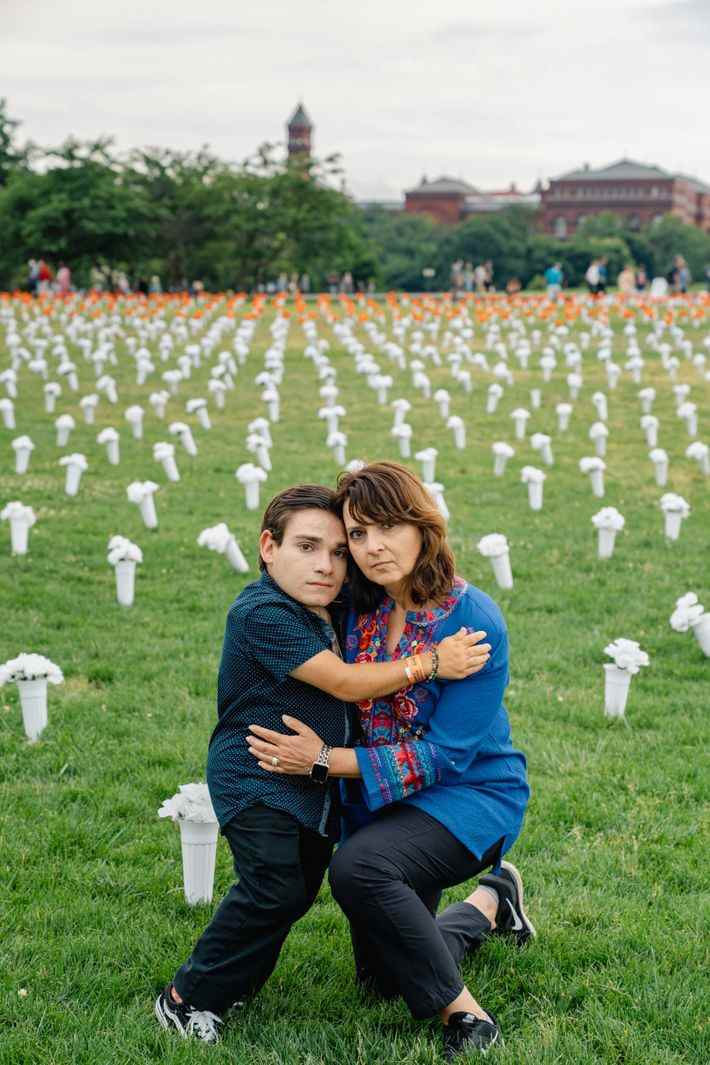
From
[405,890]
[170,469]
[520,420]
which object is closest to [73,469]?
[170,469]

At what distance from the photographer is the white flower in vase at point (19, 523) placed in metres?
9.23

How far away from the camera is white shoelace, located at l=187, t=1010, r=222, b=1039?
3.58m

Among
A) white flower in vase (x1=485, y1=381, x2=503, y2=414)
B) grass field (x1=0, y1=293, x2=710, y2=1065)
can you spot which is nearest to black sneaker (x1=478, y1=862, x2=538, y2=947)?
grass field (x1=0, y1=293, x2=710, y2=1065)

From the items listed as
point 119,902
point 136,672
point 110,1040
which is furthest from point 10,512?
point 110,1040

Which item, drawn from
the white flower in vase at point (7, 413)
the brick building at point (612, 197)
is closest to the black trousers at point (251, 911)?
the white flower in vase at point (7, 413)

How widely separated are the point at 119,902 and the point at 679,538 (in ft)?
24.2

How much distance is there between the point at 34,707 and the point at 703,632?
13.1 feet

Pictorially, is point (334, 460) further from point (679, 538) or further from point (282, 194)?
point (282, 194)

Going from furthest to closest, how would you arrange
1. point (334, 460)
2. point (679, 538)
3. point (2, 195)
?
point (2, 195) < point (334, 460) < point (679, 538)

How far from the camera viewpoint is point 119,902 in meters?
4.43

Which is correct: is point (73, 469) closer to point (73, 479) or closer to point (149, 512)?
point (73, 479)

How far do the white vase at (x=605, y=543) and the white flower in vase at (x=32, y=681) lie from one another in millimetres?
5201

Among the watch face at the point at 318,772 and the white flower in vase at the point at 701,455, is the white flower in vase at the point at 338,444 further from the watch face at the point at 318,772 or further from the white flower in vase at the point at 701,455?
the watch face at the point at 318,772

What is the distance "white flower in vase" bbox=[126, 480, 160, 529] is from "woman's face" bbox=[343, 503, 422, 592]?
6.72 m
